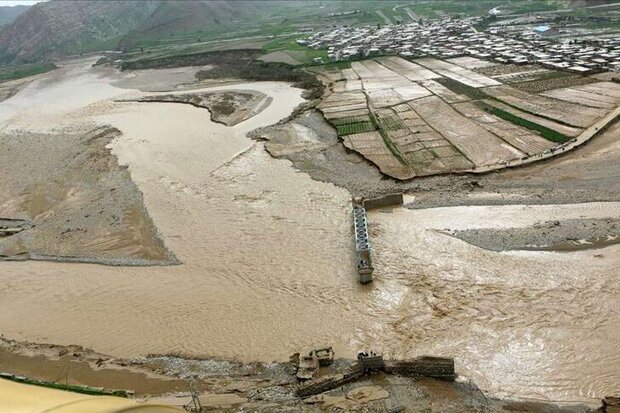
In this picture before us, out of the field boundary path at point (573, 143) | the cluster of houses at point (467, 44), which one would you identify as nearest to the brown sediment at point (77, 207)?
the field boundary path at point (573, 143)

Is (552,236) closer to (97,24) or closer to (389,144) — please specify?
(389,144)

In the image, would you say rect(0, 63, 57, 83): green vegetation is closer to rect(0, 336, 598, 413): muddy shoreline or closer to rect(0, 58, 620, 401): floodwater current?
rect(0, 58, 620, 401): floodwater current

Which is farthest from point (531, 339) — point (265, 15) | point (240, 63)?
point (265, 15)

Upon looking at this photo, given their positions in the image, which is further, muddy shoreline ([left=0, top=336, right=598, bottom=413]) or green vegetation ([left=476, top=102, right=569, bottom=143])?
green vegetation ([left=476, top=102, right=569, bottom=143])

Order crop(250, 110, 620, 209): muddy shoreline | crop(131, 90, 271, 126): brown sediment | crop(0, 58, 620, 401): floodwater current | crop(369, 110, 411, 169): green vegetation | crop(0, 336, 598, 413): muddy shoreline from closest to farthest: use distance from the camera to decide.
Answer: crop(0, 336, 598, 413): muddy shoreline < crop(0, 58, 620, 401): floodwater current < crop(250, 110, 620, 209): muddy shoreline < crop(369, 110, 411, 169): green vegetation < crop(131, 90, 271, 126): brown sediment

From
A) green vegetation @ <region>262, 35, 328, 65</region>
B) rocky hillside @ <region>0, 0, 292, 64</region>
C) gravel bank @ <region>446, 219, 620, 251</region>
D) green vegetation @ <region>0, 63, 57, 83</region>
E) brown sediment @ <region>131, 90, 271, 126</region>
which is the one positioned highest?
rocky hillside @ <region>0, 0, 292, 64</region>

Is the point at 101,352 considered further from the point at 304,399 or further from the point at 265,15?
the point at 265,15

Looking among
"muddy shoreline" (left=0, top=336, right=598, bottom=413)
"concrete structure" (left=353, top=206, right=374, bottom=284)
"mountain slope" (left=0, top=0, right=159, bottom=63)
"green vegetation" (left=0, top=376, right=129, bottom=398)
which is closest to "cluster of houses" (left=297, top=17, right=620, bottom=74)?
"concrete structure" (left=353, top=206, right=374, bottom=284)
